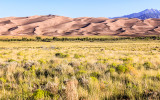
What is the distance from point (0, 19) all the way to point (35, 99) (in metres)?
217

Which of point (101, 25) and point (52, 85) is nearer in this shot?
point (52, 85)

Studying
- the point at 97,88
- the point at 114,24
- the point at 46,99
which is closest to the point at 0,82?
the point at 46,99

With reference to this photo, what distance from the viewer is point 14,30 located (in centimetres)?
14388

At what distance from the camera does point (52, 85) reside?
409 centimetres

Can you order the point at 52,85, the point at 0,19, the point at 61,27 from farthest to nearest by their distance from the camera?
the point at 0,19 → the point at 61,27 → the point at 52,85

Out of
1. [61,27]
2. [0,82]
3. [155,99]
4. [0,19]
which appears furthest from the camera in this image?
[0,19]

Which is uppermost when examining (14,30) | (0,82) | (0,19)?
(0,19)

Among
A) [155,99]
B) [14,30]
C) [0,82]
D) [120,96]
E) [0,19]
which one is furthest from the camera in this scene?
[0,19]

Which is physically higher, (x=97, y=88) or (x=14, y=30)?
(x=14, y=30)

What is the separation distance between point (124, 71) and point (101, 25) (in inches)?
6385

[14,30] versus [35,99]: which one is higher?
[14,30]

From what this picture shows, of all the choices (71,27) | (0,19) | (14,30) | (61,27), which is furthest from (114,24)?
(0,19)

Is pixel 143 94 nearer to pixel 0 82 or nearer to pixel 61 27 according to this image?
pixel 0 82

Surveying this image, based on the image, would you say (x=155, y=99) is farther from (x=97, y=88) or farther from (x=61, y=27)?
(x=61, y=27)
